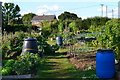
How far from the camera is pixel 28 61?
680 cm

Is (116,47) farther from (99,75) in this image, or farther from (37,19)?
(37,19)

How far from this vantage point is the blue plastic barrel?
593cm

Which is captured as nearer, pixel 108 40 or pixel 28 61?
pixel 28 61

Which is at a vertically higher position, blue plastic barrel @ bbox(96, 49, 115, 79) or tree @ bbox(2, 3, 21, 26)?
tree @ bbox(2, 3, 21, 26)

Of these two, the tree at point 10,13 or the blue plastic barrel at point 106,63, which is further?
the tree at point 10,13

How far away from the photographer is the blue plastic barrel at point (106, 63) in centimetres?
593

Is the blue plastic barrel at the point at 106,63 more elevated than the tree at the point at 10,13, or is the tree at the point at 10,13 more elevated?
the tree at the point at 10,13

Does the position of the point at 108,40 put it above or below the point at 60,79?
above

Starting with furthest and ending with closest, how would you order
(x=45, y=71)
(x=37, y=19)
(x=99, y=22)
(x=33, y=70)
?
(x=37, y=19)
(x=99, y=22)
(x=45, y=71)
(x=33, y=70)

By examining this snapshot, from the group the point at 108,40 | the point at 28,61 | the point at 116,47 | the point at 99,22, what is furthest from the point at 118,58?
the point at 99,22

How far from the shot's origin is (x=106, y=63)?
19.5 ft

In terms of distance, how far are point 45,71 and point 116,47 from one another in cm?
252

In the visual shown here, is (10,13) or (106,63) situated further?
(10,13)

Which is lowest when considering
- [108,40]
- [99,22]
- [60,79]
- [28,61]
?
[60,79]
